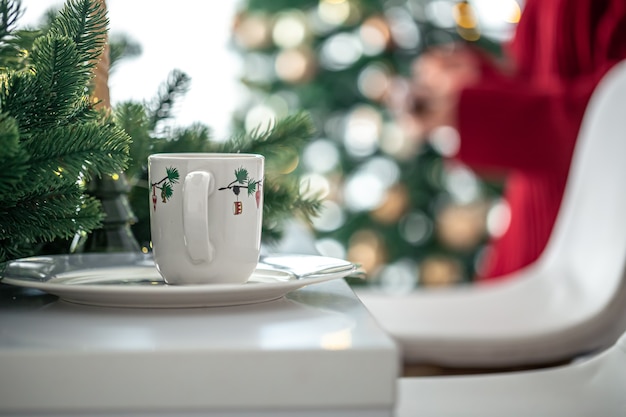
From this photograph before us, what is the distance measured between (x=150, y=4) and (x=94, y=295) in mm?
2436

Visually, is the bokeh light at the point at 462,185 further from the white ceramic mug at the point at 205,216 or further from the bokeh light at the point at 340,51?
the white ceramic mug at the point at 205,216

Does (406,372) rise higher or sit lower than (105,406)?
lower

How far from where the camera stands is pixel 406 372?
1.18 m

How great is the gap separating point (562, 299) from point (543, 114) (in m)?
0.64

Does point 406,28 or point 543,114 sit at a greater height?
point 406,28

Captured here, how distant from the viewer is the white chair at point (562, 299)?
3.49 ft

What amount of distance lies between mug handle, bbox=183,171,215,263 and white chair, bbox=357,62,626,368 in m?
0.65

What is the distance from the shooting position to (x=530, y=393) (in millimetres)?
796

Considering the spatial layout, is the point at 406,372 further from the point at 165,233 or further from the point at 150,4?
the point at 150,4

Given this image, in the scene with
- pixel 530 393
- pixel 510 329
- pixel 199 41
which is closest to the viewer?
pixel 530 393

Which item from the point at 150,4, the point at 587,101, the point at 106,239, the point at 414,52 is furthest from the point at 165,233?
the point at 150,4

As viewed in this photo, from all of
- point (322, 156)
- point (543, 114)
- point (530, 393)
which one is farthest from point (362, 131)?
point (530, 393)

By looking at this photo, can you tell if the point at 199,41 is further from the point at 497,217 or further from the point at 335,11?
the point at 497,217

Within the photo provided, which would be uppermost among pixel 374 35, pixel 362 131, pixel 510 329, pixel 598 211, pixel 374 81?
pixel 374 35
